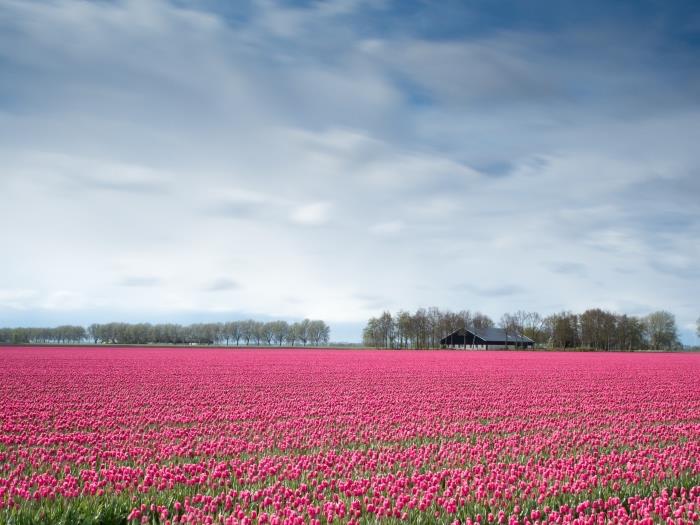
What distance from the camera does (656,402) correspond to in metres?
22.7

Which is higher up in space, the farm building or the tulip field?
the tulip field

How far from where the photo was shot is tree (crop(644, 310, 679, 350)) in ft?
550

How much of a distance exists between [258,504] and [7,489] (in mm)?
3810

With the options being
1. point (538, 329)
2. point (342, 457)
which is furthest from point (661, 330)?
point (342, 457)

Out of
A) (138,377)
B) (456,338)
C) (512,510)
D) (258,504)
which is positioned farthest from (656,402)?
(456,338)

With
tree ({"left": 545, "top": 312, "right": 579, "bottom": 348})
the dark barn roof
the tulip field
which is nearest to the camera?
the tulip field

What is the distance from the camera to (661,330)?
168500 mm

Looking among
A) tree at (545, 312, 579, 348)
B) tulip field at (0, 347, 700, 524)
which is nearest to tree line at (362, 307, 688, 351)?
tree at (545, 312, 579, 348)

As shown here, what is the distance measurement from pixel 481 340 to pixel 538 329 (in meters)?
15.7

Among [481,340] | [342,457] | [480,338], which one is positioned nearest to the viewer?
[342,457]

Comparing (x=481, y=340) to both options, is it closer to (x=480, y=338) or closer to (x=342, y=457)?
(x=480, y=338)

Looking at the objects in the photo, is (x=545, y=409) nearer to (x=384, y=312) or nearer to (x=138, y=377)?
(x=138, y=377)

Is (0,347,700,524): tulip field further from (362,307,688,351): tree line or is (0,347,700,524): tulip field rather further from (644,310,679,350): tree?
(644,310,679,350): tree

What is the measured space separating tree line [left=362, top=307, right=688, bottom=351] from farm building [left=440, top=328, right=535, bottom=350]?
4.93 feet
